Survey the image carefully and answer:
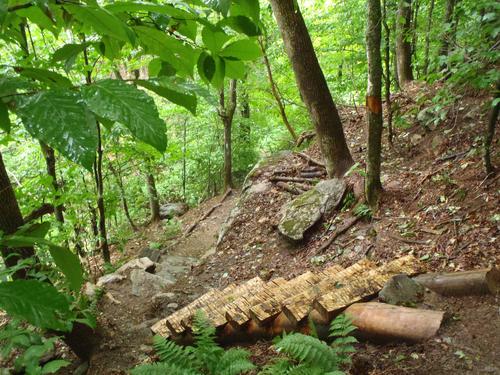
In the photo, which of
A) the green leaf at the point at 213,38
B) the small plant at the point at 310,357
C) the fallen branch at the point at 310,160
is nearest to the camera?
the green leaf at the point at 213,38

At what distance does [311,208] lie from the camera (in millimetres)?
6676

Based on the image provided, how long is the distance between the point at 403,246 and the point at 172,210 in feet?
38.6

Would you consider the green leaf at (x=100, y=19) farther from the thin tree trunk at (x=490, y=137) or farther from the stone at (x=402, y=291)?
the thin tree trunk at (x=490, y=137)

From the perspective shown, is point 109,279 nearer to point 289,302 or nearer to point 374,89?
point 289,302

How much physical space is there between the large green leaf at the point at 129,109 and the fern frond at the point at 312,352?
2340mm

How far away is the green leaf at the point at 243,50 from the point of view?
0.81 meters

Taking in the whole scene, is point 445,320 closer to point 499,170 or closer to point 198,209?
point 499,170

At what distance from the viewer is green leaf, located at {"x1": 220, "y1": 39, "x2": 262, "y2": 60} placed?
2.66ft

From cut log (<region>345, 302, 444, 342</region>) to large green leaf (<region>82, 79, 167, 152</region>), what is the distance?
2.80 m

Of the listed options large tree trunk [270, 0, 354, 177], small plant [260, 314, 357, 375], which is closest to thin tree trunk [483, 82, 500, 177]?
large tree trunk [270, 0, 354, 177]

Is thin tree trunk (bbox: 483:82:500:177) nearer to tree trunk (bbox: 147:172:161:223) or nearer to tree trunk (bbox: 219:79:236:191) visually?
tree trunk (bbox: 219:79:236:191)

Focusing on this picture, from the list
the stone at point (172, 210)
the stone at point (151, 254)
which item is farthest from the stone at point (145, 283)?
the stone at point (172, 210)

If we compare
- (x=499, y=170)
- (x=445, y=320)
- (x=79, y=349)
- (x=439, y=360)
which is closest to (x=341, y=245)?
(x=499, y=170)

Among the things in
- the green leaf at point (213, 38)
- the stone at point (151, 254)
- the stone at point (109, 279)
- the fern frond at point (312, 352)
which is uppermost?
the green leaf at point (213, 38)
